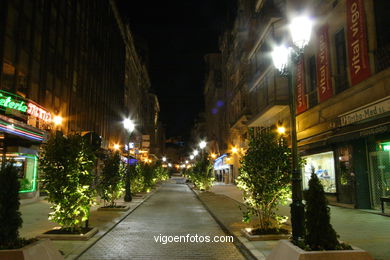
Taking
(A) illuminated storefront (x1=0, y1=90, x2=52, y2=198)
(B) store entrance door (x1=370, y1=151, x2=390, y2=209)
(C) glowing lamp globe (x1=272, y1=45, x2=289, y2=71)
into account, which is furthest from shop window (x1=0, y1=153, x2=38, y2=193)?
(B) store entrance door (x1=370, y1=151, x2=390, y2=209)

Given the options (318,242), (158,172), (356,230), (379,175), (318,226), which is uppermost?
(158,172)

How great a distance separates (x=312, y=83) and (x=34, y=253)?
18539 millimetres

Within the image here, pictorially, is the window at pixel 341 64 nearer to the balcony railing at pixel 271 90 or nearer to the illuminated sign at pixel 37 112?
the balcony railing at pixel 271 90

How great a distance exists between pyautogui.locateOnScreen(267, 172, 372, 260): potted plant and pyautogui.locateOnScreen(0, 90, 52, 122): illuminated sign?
16224mm

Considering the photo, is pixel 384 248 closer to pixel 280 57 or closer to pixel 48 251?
pixel 280 57

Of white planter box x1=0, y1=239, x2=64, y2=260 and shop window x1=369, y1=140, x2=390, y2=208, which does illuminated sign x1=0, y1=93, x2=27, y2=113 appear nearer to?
white planter box x1=0, y1=239, x2=64, y2=260

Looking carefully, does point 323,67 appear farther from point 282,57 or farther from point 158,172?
point 158,172

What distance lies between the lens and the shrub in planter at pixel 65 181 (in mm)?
10328

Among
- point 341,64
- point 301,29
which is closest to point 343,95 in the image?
point 341,64

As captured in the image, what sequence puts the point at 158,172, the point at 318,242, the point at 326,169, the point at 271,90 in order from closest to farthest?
the point at 318,242, the point at 326,169, the point at 271,90, the point at 158,172

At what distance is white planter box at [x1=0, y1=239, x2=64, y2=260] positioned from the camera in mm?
5617

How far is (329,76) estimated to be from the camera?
58.1 ft

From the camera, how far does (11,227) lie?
19.7 ft

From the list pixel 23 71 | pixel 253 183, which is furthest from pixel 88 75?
pixel 253 183
